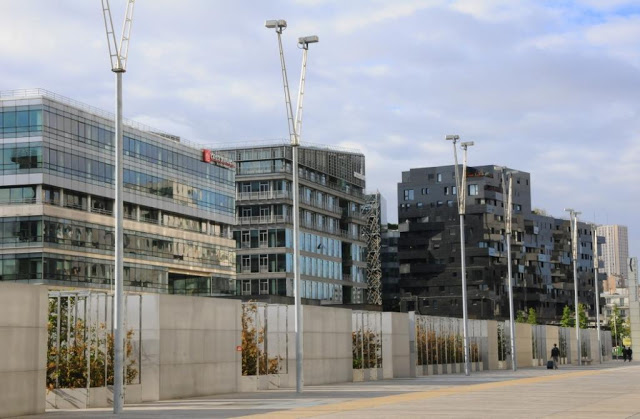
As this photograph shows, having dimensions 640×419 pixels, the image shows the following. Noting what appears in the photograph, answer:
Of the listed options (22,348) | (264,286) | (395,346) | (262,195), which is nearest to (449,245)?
(262,195)

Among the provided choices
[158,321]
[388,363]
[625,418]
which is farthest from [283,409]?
[388,363]

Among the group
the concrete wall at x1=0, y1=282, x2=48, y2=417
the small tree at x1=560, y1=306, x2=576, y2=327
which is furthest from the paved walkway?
the small tree at x1=560, y1=306, x2=576, y2=327

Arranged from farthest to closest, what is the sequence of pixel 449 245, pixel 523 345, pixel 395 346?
pixel 449 245, pixel 523 345, pixel 395 346

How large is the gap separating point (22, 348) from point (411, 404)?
11.1 meters

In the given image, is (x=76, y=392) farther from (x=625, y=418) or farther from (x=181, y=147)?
(x=181, y=147)

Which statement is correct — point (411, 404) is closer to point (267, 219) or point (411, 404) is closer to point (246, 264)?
point (246, 264)

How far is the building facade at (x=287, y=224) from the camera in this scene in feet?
470

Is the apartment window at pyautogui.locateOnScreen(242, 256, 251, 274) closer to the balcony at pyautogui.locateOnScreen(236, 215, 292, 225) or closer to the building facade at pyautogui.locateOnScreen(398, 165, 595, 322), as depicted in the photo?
the balcony at pyautogui.locateOnScreen(236, 215, 292, 225)

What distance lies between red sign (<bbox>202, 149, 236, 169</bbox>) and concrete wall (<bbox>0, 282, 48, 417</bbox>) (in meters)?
94.6

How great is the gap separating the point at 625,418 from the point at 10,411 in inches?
592

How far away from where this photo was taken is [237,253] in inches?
5699

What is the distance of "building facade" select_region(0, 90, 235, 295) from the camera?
95500 millimetres

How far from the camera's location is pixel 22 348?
28.2m

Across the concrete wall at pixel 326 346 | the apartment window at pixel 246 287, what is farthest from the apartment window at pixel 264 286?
the concrete wall at pixel 326 346
